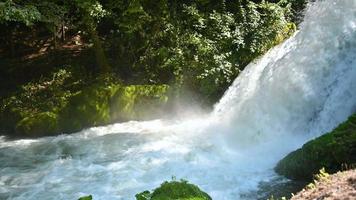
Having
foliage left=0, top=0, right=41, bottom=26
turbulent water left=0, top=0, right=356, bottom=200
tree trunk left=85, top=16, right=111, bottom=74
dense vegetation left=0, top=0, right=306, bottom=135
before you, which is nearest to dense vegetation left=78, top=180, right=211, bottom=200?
turbulent water left=0, top=0, right=356, bottom=200

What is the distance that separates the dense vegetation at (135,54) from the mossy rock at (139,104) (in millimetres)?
87

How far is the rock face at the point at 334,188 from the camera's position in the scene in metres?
6.03

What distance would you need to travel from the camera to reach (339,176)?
695cm

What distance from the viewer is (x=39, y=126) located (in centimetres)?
1413

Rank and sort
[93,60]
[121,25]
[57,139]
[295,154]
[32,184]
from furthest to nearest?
[93,60] < [121,25] < [57,139] < [32,184] < [295,154]

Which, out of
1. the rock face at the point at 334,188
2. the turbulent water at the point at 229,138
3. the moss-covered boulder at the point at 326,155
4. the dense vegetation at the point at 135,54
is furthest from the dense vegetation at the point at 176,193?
the dense vegetation at the point at 135,54

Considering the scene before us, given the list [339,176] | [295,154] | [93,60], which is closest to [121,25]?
[93,60]

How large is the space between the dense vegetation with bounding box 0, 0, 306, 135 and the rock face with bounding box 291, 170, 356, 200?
775 centimetres

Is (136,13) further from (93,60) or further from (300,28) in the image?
(300,28)

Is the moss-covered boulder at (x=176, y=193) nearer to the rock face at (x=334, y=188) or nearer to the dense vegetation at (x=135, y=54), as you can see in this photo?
the rock face at (x=334, y=188)

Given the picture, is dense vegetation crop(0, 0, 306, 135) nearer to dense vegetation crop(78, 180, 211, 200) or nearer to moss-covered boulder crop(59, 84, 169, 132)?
moss-covered boulder crop(59, 84, 169, 132)

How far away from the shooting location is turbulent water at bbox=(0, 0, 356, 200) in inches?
393

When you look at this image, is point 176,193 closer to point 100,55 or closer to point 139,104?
point 139,104

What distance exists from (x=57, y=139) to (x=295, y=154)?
270 inches
